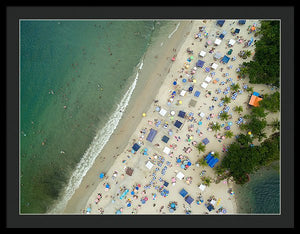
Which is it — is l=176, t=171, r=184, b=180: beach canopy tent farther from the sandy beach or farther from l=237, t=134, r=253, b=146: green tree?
l=237, t=134, r=253, b=146: green tree

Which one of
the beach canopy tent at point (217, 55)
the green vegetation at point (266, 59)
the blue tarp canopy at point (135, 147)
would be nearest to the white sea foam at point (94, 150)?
the blue tarp canopy at point (135, 147)

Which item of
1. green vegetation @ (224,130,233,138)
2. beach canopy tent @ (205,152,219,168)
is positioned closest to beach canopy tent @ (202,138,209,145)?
beach canopy tent @ (205,152,219,168)

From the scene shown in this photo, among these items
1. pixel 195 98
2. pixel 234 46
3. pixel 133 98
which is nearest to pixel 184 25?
pixel 234 46

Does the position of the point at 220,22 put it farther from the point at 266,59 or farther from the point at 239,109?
the point at 239,109

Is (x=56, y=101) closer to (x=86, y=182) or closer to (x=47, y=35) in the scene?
(x=47, y=35)

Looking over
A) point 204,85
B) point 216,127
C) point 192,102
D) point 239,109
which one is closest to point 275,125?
point 239,109

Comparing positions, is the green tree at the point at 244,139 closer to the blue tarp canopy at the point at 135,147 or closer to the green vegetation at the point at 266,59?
the green vegetation at the point at 266,59
